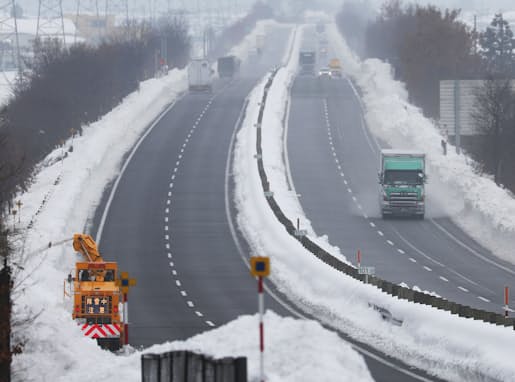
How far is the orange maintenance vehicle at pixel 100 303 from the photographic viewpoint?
110 feet

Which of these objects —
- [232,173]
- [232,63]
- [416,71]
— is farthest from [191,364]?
[232,63]

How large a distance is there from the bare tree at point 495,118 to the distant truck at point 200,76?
118 feet

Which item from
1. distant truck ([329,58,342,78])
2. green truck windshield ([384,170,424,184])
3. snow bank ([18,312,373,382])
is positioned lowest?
green truck windshield ([384,170,424,184])

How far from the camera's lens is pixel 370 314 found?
115 feet

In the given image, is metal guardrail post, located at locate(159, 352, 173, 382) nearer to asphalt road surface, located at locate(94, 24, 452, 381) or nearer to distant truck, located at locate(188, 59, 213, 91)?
asphalt road surface, located at locate(94, 24, 452, 381)

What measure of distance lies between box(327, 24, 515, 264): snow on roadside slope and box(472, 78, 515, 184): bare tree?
2.71m

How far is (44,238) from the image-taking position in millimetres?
51531

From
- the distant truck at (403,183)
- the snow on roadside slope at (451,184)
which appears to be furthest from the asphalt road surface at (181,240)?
the snow on roadside slope at (451,184)

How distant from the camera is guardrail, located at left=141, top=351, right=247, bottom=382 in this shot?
68.4 feet

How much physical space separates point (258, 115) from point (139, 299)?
5289 cm

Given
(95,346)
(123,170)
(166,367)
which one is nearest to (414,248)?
(123,170)

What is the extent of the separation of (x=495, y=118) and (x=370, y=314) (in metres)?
49.5

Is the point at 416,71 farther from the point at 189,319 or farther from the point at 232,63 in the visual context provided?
the point at 189,319

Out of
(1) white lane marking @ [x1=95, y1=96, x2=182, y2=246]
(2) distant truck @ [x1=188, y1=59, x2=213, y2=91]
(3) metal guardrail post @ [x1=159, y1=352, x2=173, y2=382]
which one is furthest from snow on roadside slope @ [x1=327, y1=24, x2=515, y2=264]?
(3) metal guardrail post @ [x1=159, y1=352, x2=173, y2=382]
